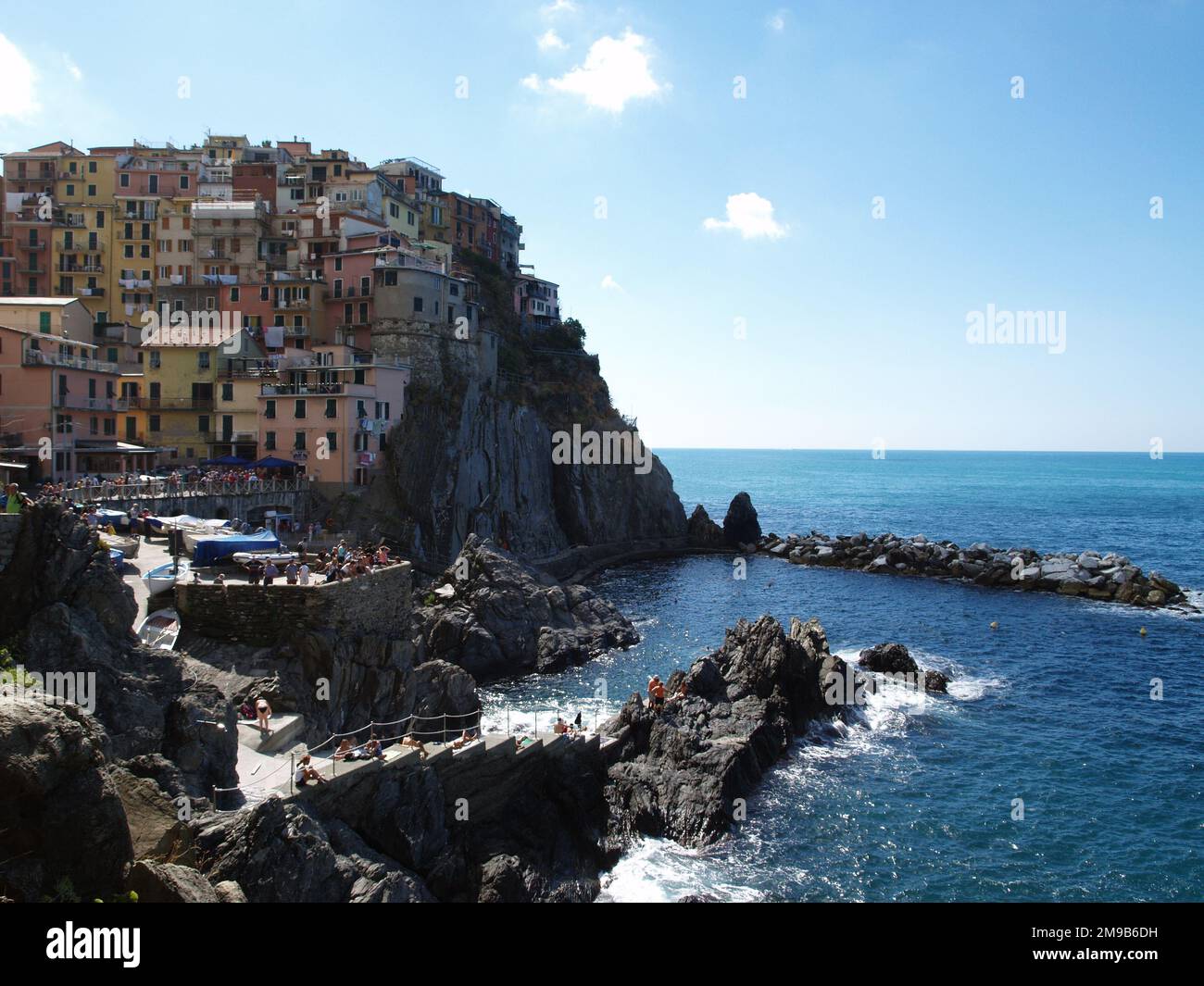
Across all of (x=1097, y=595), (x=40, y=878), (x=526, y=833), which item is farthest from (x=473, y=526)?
(x=40, y=878)

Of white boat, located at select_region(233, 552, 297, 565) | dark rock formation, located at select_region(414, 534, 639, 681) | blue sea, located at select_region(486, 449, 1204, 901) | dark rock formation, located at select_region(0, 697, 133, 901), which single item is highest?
white boat, located at select_region(233, 552, 297, 565)

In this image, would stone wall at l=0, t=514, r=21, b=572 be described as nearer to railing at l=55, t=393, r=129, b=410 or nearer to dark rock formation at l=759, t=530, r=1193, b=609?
railing at l=55, t=393, r=129, b=410

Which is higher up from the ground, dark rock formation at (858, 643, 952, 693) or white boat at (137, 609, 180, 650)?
white boat at (137, 609, 180, 650)

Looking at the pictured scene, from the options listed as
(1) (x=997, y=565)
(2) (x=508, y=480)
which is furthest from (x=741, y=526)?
(2) (x=508, y=480)

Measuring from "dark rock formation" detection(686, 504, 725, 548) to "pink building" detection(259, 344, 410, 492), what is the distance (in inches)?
1901

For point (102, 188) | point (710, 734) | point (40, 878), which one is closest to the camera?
point (40, 878)

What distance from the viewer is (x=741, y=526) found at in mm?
105000

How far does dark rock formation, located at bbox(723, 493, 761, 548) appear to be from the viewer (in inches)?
4114

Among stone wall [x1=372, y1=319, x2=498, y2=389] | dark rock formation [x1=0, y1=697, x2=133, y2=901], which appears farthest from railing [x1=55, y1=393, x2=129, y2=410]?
dark rock formation [x1=0, y1=697, x2=133, y2=901]

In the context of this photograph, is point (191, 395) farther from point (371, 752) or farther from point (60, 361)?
point (371, 752)
